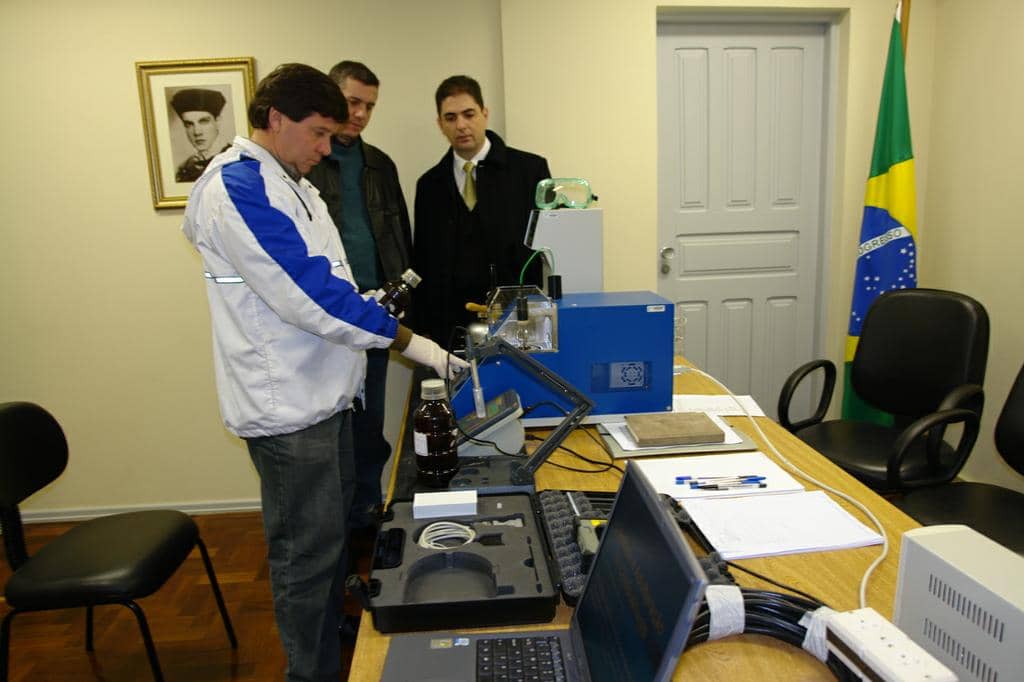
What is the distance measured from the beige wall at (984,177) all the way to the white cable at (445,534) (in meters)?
2.72

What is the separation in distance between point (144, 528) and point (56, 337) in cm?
166

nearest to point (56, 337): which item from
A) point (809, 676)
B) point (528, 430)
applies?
point (528, 430)

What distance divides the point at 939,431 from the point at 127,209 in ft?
10.8

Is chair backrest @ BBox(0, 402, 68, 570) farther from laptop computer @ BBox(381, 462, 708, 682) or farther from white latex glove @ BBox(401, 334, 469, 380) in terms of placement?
laptop computer @ BBox(381, 462, 708, 682)

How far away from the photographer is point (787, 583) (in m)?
1.02

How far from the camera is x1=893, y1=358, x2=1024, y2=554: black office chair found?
1677 mm

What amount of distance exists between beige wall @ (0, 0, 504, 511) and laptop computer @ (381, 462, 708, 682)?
98.4 inches

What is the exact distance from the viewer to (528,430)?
1719 mm

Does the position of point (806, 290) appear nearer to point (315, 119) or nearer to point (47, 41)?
point (315, 119)

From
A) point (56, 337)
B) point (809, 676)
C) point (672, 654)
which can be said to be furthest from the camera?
point (56, 337)

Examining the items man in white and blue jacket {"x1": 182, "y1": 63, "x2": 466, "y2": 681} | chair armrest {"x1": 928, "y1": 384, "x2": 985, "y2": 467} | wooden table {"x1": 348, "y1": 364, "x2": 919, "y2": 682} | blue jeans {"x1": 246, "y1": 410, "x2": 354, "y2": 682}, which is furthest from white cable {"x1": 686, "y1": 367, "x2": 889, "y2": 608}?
blue jeans {"x1": 246, "y1": 410, "x2": 354, "y2": 682}

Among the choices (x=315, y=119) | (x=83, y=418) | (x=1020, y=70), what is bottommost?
(x=83, y=418)

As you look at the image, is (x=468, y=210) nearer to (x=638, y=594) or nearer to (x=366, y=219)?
(x=366, y=219)

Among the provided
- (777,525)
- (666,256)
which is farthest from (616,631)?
(666,256)
